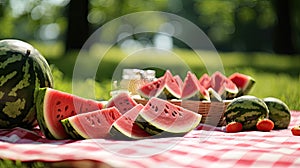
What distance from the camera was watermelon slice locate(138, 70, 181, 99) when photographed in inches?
141

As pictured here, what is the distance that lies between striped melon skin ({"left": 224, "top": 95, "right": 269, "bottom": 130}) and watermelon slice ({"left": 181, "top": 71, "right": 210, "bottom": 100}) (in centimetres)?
20

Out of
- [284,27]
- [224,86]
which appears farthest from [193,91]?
[284,27]

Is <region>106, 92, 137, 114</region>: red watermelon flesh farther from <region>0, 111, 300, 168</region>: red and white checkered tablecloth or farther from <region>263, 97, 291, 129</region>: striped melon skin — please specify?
<region>263, 97, 291, 129</region>: striped melon skin

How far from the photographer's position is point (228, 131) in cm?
338

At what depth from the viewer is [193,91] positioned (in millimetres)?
3584

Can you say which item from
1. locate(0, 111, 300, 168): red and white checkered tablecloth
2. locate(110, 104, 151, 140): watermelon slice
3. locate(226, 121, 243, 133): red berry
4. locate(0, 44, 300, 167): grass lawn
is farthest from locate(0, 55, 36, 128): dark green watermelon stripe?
locate(0, 44, 300, 167): grass lawn

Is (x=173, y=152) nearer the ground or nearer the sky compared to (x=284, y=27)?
nearer the sky

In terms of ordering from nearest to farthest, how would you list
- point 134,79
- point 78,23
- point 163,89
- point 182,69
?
point 163,89 < point 134,79 < point 182,69 < point 78,23

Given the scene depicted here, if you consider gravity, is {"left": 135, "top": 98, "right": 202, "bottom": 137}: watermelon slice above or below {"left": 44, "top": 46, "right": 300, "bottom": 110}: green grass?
above

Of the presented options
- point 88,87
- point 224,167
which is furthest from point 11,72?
point 88,87

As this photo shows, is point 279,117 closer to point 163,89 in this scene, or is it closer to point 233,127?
point 233,127

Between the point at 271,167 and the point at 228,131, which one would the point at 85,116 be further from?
the point at 271,167

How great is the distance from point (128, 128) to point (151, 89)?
825 mm

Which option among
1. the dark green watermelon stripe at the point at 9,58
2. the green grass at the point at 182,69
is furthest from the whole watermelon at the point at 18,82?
the green grass at the point at 182,69
